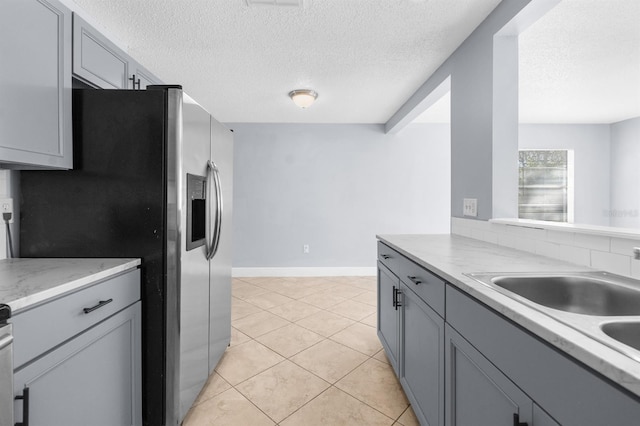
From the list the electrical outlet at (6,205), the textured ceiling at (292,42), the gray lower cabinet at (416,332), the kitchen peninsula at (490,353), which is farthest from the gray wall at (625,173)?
the electrical outlet at (6,205)

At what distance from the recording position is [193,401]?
5.38 ft

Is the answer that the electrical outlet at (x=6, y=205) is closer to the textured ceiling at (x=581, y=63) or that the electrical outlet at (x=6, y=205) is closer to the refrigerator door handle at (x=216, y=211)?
the refrigerator door handle at (x=216, y=211)

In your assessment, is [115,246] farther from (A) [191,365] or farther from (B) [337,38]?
(B) [337,38]

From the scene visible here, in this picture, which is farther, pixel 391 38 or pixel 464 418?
pixel 391 38

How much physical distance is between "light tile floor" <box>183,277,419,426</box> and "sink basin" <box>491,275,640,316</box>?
0.96 meters

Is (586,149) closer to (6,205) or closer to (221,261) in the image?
(221,261)

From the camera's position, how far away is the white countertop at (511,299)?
1.67 feet

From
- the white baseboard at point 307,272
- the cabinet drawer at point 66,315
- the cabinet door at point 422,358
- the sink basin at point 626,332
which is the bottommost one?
the white baseboard at point 307,272

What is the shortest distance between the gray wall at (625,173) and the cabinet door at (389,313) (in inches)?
205

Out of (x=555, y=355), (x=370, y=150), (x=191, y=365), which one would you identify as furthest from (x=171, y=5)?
(x=370, y=150)

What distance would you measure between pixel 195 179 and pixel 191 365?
3.18ft

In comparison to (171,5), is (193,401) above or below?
below

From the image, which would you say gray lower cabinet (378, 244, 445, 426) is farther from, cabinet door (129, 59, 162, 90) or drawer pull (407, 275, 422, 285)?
cabinet door (129, 59, 162, 90)

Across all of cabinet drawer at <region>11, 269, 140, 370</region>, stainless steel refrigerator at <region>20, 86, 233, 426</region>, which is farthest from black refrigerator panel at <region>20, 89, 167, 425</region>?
cabinet drawer at <region>11, 269, 140, 370</region>
